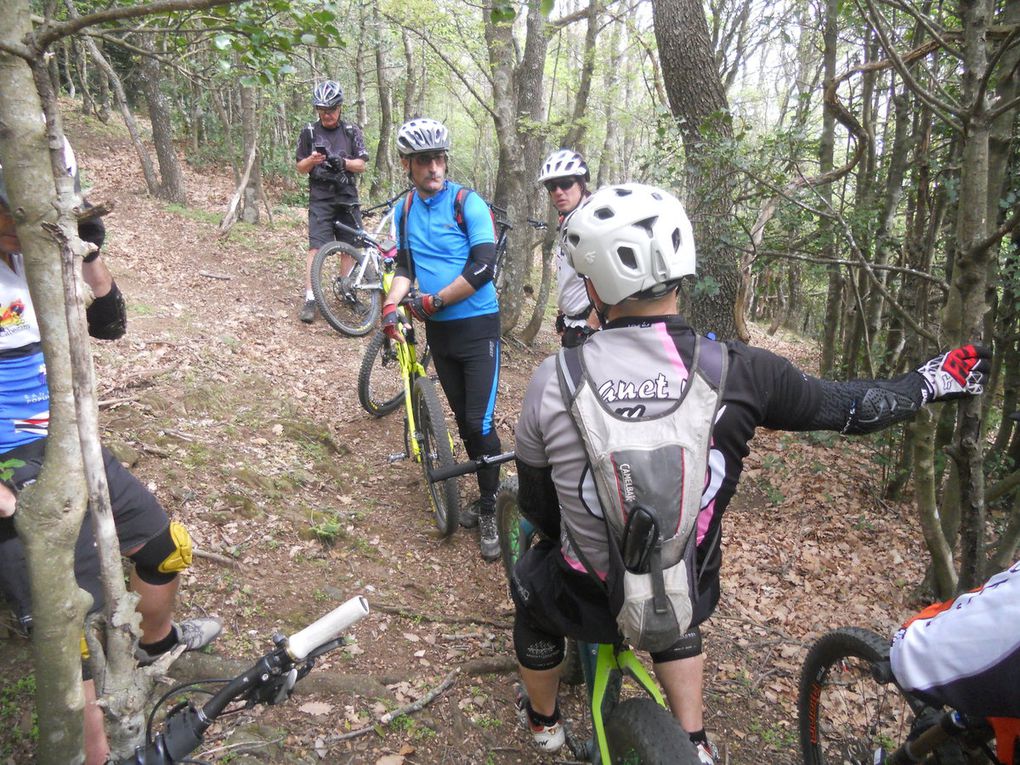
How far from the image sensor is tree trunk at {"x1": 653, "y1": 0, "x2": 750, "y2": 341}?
5531 mm

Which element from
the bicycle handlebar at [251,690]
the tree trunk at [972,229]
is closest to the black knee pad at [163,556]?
the bicycle handlebar at [251,690]

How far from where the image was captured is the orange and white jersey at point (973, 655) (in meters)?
1.31

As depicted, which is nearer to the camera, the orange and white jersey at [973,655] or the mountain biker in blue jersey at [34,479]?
the orange and white jersey at [973,655]

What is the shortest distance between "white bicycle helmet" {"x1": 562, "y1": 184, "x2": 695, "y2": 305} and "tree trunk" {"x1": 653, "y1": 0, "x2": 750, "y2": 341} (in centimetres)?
365

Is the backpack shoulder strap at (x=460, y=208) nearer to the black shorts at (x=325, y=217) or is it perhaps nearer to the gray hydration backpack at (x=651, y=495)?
the gray hydration backpack at (x=651, y=495)

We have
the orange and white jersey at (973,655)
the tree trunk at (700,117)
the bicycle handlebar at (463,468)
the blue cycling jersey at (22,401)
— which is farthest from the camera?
the tree trunk at (700,117)

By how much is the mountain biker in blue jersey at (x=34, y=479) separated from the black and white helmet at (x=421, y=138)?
2017mm

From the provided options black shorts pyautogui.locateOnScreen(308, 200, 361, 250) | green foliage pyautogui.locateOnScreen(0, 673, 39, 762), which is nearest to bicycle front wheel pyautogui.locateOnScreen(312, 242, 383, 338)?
black shorts pyautogui.locateOnScreen(308, 200, 361, 250)

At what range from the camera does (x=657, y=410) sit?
1.73 meters

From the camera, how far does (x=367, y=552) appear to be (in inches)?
164

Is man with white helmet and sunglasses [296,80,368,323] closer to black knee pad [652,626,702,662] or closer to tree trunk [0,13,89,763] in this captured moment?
tree trunk [0,13,89,763]

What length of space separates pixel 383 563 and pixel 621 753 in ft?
8.22

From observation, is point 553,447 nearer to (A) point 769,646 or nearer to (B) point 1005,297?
(A) point 769,646

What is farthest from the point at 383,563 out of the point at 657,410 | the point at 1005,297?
the point at 1005,297
